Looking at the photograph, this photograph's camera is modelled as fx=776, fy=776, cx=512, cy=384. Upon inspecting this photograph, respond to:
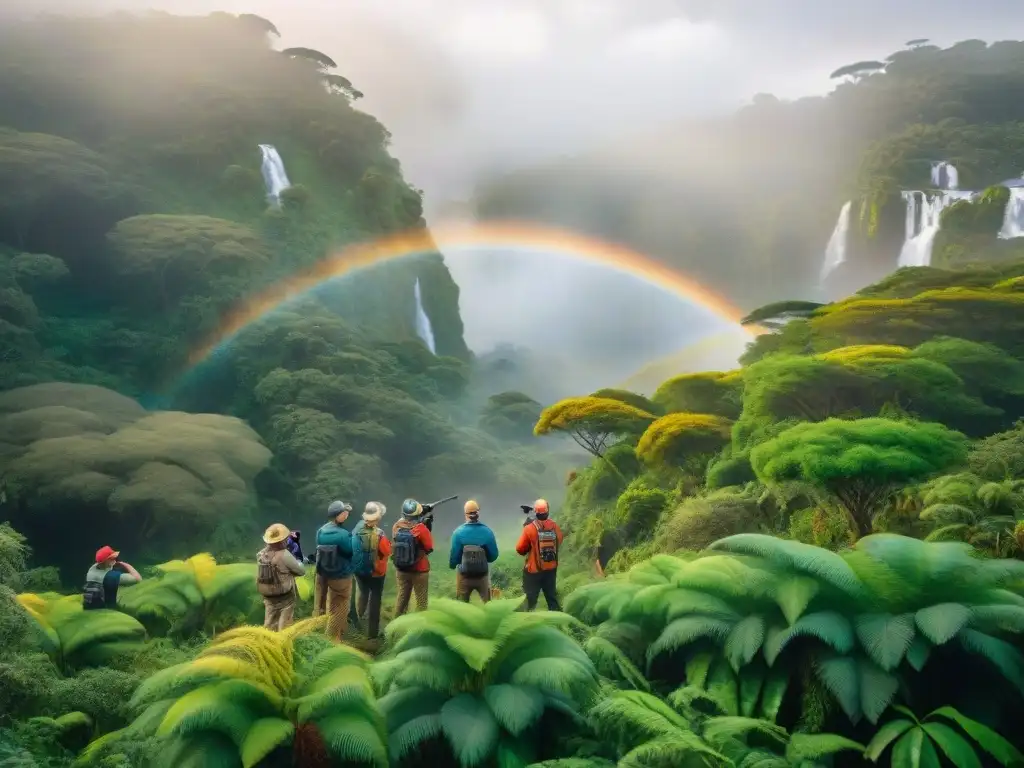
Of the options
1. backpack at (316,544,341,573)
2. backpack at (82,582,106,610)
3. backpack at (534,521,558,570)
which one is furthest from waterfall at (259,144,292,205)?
backpack at (534,521,558,570)

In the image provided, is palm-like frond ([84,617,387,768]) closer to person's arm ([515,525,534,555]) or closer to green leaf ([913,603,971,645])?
person's arm ([515,525,534,555])

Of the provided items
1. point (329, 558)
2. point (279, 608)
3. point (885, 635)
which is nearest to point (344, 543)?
point (329, 558)

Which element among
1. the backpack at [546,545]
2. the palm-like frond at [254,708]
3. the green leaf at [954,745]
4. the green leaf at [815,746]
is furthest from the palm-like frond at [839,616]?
the palm-like frond at [254,708]

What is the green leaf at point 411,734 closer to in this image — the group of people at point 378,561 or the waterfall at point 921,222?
the group of people at point 378,561

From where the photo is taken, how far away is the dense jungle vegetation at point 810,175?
4700 centimetres

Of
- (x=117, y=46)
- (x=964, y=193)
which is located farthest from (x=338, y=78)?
(x=964, y=193)

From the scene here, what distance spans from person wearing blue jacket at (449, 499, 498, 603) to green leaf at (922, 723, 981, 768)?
14.6ft

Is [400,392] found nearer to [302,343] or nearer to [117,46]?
[302,343]

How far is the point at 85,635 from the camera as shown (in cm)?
812

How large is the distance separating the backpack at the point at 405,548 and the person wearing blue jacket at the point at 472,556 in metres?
0.42

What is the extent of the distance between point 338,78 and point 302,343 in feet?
111

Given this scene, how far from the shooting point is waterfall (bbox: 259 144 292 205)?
46.9 m

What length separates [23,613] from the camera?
6.58 m

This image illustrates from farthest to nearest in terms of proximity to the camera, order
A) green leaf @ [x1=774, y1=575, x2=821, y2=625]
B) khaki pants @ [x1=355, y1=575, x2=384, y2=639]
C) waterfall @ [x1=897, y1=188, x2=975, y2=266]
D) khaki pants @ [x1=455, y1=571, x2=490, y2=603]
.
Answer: waterfall @ [x1=897, y1=188, x2=975, y2=266] < khaki pants @ [x1=355, y1=575, x2=384, y2=639] < khaki pants @ [x1=455, y1=571, x2=490, y2=603] < green leaf @ [x1=774, y1=575, x2=821, y2=625]
